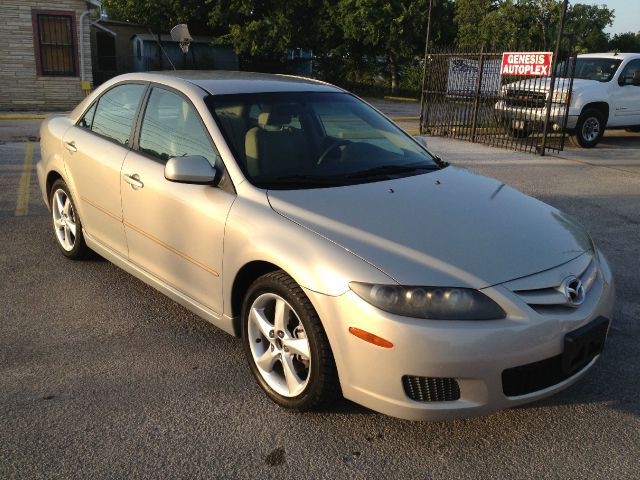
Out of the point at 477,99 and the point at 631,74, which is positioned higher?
the point at 631,74

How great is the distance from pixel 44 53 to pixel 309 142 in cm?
1798

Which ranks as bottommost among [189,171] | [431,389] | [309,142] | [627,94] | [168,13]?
[431,389]

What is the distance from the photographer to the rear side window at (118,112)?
4.28 meters

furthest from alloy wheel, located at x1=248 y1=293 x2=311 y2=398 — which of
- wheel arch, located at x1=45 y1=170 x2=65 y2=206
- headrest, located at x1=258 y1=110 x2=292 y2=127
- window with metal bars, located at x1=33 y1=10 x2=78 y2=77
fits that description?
window with metal bars, located at x1=33 y1=10 x2=78 y2=77

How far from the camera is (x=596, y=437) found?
2.92 m

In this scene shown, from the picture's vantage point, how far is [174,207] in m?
3.61

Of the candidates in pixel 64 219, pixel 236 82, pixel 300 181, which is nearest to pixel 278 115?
pixel 236 82

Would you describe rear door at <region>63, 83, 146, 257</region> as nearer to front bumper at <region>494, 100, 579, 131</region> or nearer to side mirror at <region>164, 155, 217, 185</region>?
side mirror at <region>164, 155, 217, 185</region>

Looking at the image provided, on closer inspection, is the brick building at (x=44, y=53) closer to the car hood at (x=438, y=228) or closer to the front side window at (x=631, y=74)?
the front side window at (x=631, y=74)

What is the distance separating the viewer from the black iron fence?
39.8 ft

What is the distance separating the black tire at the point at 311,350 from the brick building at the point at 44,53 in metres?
18.1

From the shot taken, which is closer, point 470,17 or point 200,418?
point 200,418

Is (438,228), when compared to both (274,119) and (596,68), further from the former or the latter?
(596,68)

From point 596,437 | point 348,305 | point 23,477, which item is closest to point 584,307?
point 596,437
